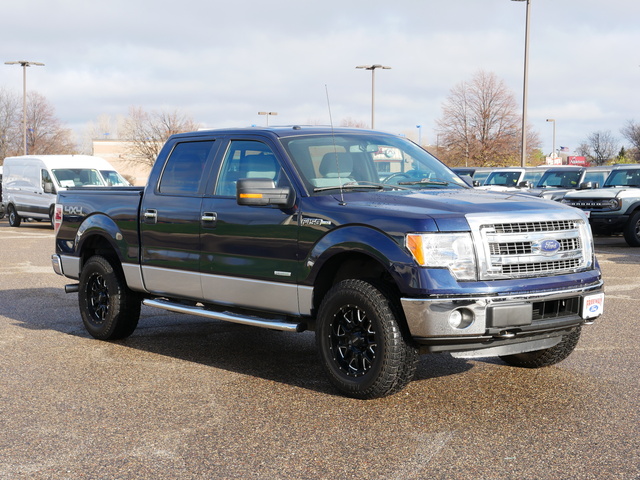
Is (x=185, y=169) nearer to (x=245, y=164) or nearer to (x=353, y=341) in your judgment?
(x=245, y=164)

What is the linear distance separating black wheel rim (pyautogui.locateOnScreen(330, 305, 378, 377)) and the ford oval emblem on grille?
1251 millimetres

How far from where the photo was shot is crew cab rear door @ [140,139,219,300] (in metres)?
7.29

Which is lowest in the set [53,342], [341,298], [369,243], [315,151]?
[53,342]

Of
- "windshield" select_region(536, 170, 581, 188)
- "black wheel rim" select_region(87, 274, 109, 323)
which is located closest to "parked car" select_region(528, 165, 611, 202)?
"windshield" select_region(536, 170, 581, 188)

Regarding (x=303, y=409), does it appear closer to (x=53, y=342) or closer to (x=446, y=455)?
(x=446, y=455)

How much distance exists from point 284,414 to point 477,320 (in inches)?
53.4

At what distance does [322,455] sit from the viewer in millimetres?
4770

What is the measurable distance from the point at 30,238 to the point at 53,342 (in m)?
15.7

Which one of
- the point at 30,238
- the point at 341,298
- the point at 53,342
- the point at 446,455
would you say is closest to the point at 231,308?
the point at 341,298

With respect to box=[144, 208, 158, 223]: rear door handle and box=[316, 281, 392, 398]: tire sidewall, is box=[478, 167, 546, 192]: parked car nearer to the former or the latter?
box=[144, 208, 158, 223]: rear door handle

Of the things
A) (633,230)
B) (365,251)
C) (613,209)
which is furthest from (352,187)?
(633,230)

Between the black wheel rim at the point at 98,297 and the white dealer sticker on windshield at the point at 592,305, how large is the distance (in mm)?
4401

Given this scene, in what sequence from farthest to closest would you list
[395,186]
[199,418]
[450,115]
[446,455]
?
1. [450,115]
2. [395,186]
3. [199,418]
4. [446,455]

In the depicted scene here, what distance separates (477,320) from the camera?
5.51m
